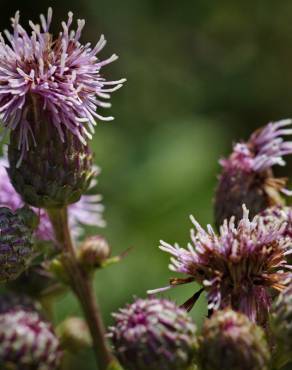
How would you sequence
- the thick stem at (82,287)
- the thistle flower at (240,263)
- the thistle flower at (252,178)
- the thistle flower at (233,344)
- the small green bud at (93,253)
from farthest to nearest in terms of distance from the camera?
1. the thistle flower at (252,178)
2. the small green bud at (93,253)
3. the thick stem at (82,287)
4. the thistle flower at (240,263)
5. the thistle flower at (233,344)

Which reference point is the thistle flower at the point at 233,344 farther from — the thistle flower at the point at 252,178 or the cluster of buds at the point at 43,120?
the thistle flower at the point at 252,178

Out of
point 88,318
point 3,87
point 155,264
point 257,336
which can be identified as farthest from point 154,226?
point 257,336

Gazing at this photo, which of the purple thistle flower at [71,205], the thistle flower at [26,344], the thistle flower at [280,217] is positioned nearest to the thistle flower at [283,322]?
the thistle flower at [280,217]

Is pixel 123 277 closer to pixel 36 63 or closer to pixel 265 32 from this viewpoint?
pixel 36 63

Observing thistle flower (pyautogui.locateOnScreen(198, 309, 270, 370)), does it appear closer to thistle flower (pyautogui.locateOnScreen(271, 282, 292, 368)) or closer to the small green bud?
thistle flower (pyautogui.locateOnScreen(271, 282, 292, 368))

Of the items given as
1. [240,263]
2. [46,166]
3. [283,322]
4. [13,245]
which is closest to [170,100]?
[46,166]

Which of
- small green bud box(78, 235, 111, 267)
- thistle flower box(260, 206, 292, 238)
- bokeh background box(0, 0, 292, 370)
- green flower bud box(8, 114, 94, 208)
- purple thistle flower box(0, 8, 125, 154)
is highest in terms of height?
bokeh background box(0, 0, 292, 370)

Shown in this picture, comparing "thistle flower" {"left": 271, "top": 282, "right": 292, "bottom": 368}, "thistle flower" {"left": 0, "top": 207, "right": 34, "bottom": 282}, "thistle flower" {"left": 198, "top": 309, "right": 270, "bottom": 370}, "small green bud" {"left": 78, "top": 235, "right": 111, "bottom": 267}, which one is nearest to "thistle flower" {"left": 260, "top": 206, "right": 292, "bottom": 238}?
"thistle flower" {"left": 271, "top": 282, "right": 292, "bottom": 368}
